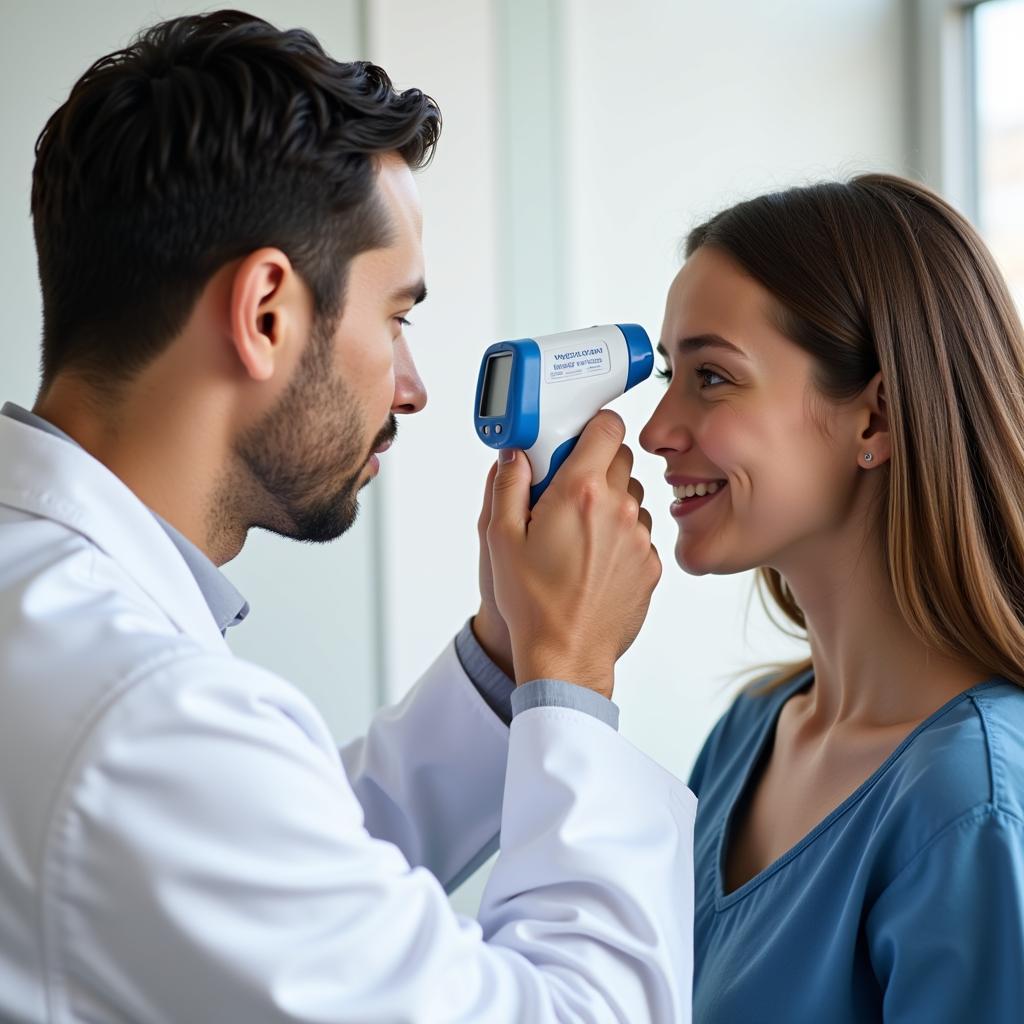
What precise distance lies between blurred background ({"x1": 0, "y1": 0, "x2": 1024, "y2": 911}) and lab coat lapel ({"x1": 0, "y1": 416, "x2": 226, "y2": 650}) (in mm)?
744

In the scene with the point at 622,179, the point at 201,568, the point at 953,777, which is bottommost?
the point at 953,777

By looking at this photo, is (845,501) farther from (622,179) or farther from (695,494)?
(622,179)

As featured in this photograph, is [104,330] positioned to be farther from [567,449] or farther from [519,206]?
[519,206]

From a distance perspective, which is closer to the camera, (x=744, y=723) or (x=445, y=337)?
(x=744, y=723)

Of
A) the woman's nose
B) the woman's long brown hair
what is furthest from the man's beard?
the woman's long brown hair

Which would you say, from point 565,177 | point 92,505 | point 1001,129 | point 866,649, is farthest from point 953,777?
point 1001,129

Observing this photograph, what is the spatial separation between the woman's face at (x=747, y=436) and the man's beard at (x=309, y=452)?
377 mm

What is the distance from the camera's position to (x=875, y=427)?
1.30m

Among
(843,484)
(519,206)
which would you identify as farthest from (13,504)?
(519,206)

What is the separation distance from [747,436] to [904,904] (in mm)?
491

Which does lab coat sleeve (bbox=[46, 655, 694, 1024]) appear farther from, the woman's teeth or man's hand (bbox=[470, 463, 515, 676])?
the woman's teeth

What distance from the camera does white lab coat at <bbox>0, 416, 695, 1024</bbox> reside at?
0.76 metres

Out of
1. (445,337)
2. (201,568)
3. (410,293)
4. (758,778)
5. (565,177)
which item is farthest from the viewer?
(565,177)

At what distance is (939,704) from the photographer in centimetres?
125
